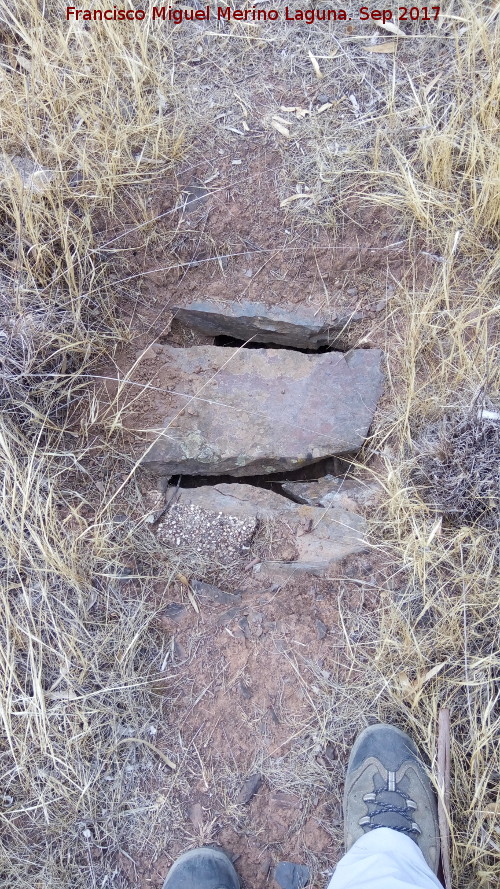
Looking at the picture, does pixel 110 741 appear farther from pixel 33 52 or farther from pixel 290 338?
pixel 33 52

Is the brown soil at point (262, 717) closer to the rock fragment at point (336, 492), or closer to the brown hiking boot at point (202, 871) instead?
the brown hiking boot at point (202, 871)

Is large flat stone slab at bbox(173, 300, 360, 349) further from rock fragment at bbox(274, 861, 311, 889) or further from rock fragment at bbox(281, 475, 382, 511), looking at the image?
rock fragment at bbox(274, 861, 311, 889)

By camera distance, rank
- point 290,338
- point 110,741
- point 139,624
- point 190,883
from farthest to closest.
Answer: point 290,338 < point 139,624 < point 110,741 < point 190,883

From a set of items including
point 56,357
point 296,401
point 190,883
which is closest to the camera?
point 190,883

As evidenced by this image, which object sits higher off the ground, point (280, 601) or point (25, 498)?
point (25, 498)

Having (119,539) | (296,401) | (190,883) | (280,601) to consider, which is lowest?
(190,883)

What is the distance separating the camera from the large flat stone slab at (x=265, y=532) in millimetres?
1965

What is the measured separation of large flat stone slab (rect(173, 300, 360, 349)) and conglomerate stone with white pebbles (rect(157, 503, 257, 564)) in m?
0.70

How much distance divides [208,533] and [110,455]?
40 centimetres

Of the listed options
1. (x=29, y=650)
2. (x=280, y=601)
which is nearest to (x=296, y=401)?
(x=280, y=601)

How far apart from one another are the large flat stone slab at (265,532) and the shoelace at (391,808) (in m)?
0.61

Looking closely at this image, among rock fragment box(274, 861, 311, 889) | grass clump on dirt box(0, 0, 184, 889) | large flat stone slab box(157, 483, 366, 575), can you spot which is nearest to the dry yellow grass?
grass clump on dirt box(0, 0, 184, 889)

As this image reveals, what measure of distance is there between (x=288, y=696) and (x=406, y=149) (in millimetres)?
1875

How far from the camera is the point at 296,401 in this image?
218 centimetres
